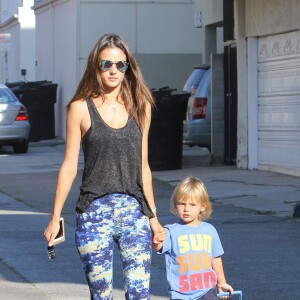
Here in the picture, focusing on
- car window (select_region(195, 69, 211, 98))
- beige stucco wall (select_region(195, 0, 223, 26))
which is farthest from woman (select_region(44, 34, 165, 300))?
beige stucco wall (select_region(195, 0, 223, 26))

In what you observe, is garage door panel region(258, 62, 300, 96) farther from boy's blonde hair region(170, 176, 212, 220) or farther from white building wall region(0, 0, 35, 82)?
white building wall region(0, 0, 35, 82)

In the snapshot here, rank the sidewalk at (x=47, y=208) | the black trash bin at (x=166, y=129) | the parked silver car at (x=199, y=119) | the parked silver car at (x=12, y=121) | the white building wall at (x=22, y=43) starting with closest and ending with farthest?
the sidewalk at (x=47, y=208) → the black trash bin at (x=166, y=129) → the parked silver car at (x=199, y=119) → the parked silver car at (x=12, y=121) → the white building wall at (x=22, y=43)

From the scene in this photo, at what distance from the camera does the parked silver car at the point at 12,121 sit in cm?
2283

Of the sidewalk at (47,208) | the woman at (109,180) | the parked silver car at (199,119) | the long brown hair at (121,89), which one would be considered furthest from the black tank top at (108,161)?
the parked silver car at (199,119)

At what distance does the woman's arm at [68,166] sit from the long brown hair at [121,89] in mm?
76

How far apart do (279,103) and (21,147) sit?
8.18 meters

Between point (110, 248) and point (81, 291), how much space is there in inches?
116

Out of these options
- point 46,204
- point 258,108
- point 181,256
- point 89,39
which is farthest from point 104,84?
point 89,39

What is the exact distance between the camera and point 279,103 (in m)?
17.2

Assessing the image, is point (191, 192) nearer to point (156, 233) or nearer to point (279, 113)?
point (156, 233)

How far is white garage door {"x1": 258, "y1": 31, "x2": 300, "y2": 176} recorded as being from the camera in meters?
16.6

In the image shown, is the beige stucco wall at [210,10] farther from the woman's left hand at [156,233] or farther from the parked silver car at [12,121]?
the woman's left hand at [156,233]

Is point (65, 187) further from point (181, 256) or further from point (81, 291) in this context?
point (81, 291)

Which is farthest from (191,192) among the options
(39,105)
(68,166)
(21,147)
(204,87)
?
(39,105)
